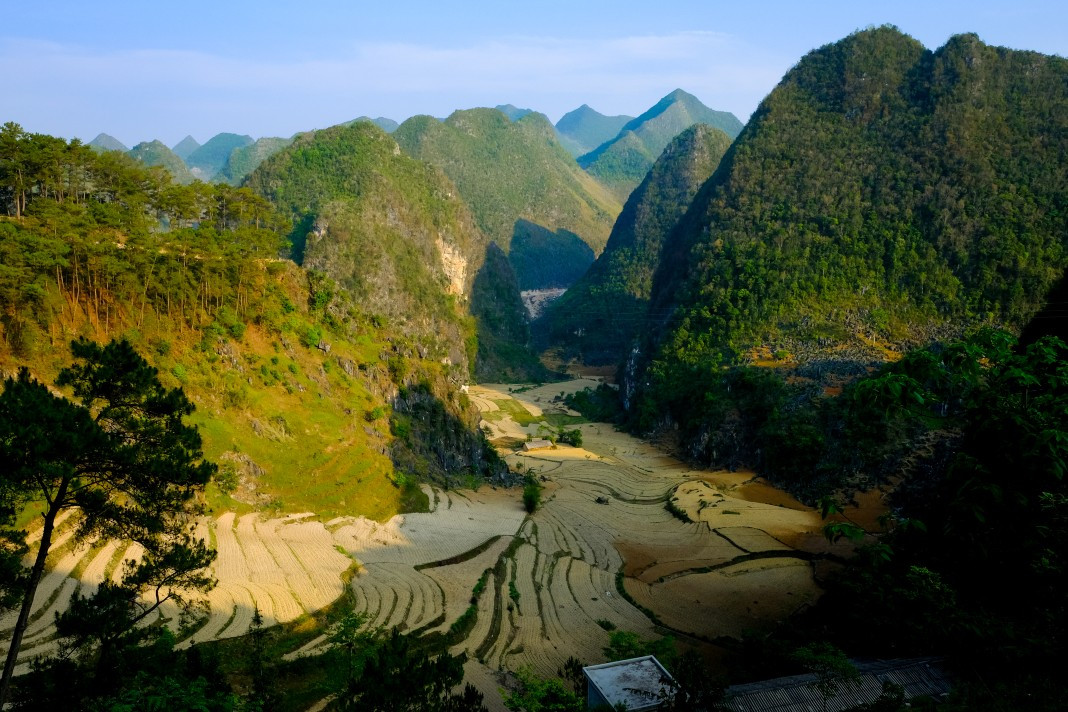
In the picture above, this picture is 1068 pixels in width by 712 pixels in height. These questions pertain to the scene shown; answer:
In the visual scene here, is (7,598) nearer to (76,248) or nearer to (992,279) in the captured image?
(76,248)

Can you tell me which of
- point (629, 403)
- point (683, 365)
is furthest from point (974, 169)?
point (629, 403)

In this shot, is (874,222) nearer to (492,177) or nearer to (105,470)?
(105,470)

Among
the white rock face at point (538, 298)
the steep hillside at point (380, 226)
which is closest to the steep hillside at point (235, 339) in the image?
the steep hillside at point (380, 226)

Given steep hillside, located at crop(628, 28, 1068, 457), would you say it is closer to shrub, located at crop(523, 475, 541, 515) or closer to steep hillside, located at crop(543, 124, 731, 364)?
shrub, located at crop(523, 475, 541, 515)

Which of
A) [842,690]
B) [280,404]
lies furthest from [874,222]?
[842,690]

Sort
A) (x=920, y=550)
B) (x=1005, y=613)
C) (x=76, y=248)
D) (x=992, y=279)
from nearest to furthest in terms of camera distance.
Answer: (x=1005, y=613) → (x=920, y=550) → (x=76, y=248) → (x=992, y=279)

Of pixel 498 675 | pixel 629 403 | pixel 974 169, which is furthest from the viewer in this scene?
pixel 629 403

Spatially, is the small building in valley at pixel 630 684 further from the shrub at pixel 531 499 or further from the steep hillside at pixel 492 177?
the steep hillside at pixel 492 177
